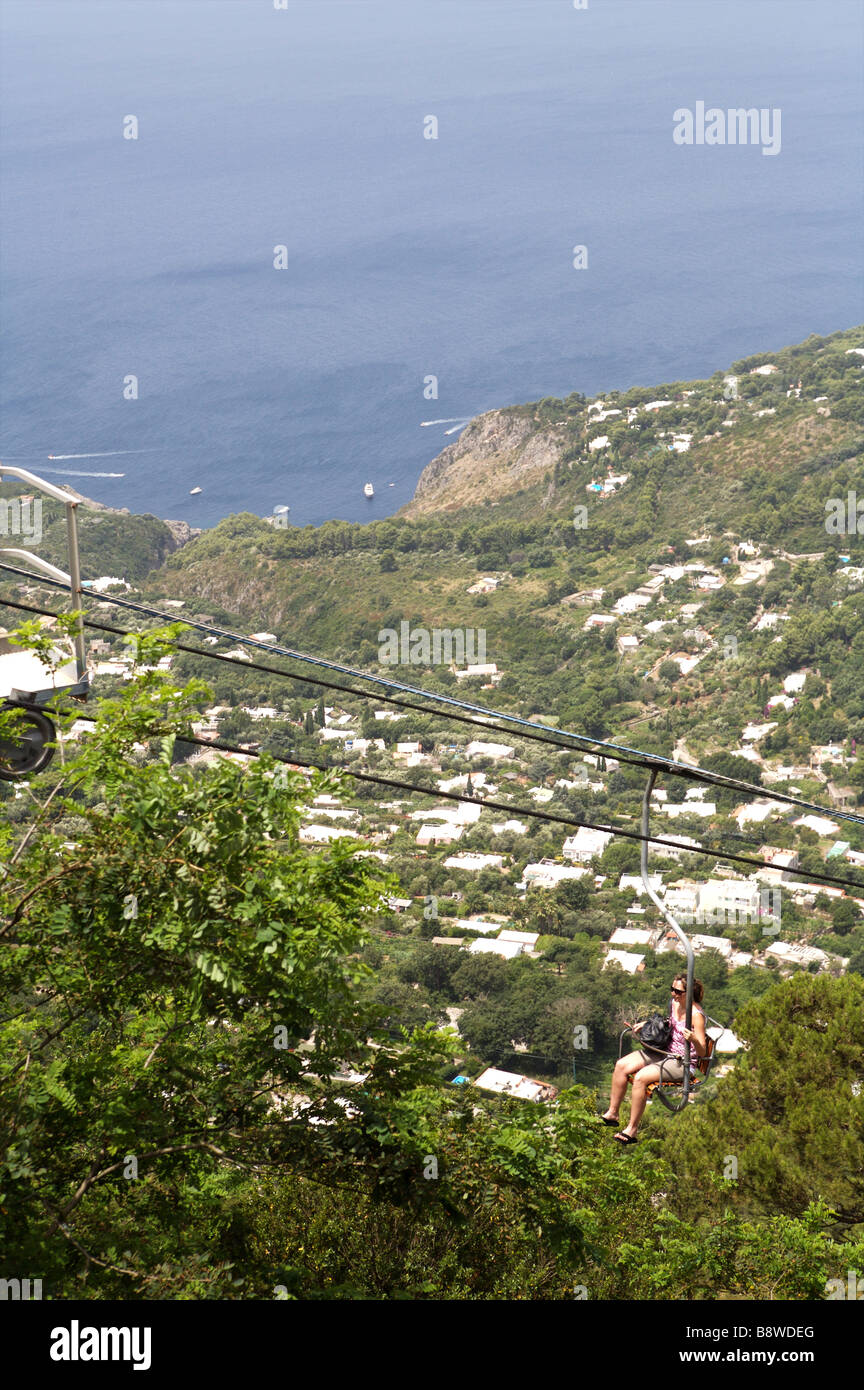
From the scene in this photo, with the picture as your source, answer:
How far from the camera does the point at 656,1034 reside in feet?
18.5

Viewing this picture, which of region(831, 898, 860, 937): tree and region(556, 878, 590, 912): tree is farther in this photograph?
region(556, 878, 590, 912): tree

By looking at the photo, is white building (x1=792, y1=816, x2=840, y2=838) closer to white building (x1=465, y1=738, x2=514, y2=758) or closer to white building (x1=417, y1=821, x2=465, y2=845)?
white building (x1=417, y1=821, x2=465, y2=845)

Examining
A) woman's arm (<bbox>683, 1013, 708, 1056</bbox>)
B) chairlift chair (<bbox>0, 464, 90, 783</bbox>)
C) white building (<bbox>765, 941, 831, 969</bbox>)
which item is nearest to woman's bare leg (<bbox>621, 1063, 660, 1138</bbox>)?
woman's arm (<bbox>683, 1013, 708, 1056</bbox>)

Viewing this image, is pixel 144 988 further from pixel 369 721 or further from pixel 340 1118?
pixel 369 721

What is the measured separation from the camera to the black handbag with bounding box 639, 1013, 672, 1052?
5.64 metres

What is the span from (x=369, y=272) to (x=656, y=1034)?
431 ft

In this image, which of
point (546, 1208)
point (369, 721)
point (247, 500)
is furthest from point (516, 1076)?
point (247, 500)

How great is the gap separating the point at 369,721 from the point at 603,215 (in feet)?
376

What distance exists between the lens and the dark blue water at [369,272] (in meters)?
93.5

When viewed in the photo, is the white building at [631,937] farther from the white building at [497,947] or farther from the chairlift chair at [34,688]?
the chairlift chair at [34,688]

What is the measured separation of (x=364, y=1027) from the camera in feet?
18.6

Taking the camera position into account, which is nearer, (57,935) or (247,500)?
(57,935)

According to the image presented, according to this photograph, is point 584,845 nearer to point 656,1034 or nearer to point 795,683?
point 795,683

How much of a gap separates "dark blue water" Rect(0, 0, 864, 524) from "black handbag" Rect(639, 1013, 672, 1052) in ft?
245
